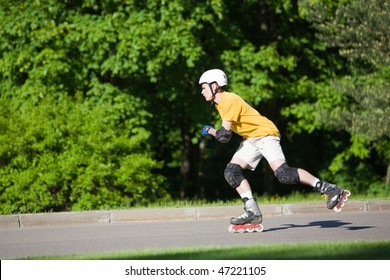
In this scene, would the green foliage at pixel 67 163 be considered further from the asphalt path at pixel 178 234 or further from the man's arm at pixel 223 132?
the man's arm at pixel 223 132

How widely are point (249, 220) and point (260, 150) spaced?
872 mm

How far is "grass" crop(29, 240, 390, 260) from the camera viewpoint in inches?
263

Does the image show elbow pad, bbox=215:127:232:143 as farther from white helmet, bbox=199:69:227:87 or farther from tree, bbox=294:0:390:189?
tree, bbox=294:0:390:189

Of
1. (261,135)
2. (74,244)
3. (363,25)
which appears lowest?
(74,244)

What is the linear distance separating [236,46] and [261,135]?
→ 35.9 ft

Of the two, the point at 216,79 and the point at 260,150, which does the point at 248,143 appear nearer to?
the point at 260,150

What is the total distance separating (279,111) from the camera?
848 inches

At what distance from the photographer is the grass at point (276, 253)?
21.9ft

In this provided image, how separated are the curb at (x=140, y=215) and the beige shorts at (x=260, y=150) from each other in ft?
10.1

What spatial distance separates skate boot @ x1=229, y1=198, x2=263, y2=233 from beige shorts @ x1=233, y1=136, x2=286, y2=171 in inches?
18.1

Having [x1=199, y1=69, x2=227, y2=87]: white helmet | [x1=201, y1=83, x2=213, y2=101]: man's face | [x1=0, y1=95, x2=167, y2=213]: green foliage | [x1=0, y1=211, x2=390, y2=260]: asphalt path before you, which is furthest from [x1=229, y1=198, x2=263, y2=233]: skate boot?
[x1=0, y1=95, x2=167, y2=213]: green foliage

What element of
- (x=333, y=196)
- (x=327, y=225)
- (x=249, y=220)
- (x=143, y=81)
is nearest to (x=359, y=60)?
(x=143, y=81)

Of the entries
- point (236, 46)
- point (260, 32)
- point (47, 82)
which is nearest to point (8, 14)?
point (47, 82)
